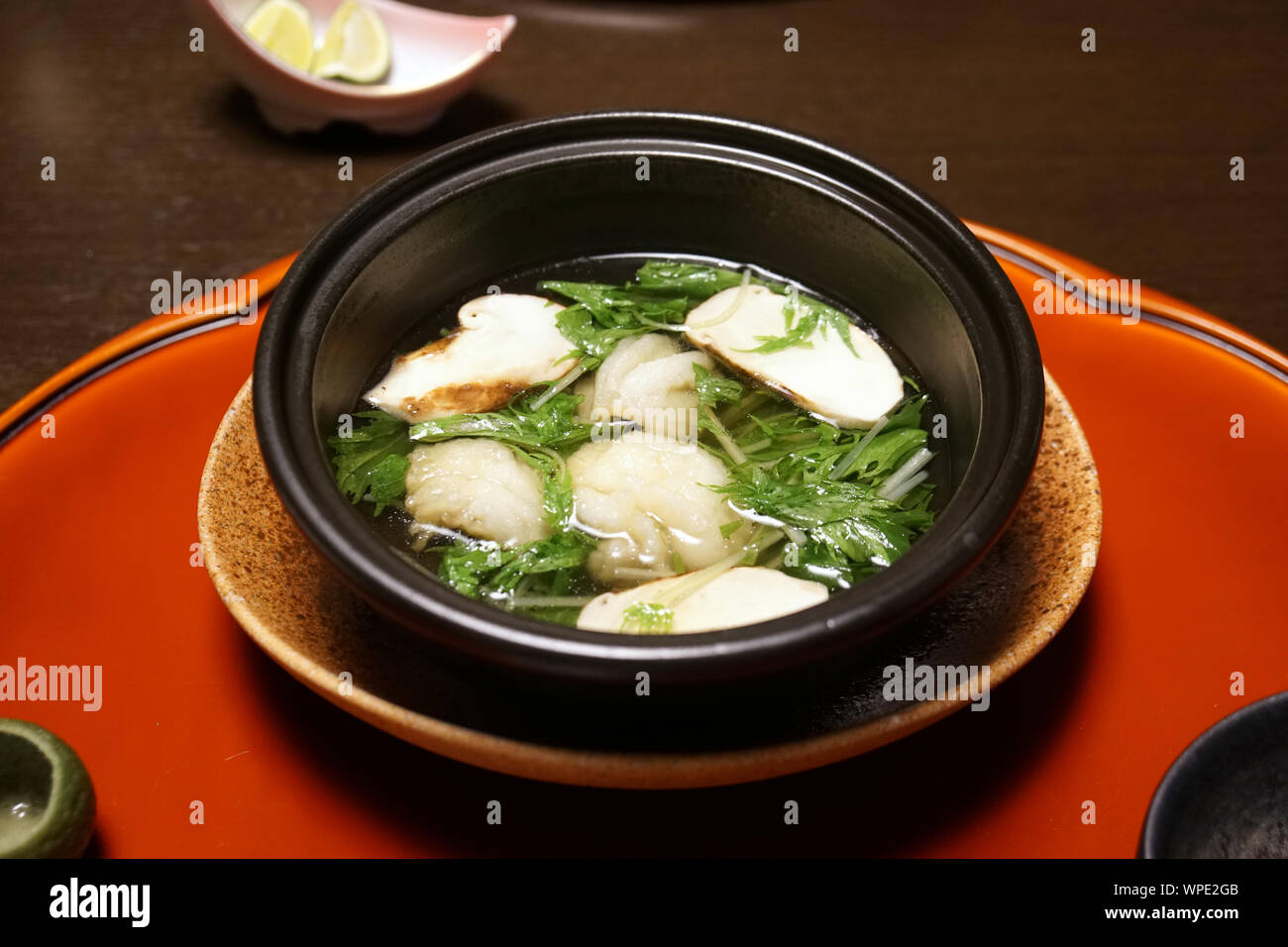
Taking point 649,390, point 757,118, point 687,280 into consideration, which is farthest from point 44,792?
point 757,118

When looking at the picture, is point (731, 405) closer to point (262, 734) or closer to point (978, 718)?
point (978, 718)

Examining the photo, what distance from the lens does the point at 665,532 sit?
175 cm

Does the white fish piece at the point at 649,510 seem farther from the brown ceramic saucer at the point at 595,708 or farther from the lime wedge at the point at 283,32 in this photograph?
the lime wedge at the point at 283,32

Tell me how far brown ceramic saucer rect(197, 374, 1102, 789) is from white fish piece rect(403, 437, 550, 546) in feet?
0.65

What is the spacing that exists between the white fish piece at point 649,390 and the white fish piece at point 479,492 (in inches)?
9.0

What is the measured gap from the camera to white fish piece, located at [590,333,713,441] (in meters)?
1.93

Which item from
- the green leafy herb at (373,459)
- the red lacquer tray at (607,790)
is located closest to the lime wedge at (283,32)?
the red lacquer tray at (607,790)

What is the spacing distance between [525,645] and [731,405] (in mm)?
803

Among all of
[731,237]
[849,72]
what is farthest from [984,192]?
[731,237]

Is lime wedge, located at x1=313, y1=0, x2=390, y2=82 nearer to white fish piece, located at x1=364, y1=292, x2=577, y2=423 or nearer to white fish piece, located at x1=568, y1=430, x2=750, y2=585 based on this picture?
white fish piece, located at x1=364, y1=292, x2=577, y2=423

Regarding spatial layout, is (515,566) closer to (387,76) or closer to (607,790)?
(607,790)

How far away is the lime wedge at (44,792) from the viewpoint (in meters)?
1.39

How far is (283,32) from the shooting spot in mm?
3205

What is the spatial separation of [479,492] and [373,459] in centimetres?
22
